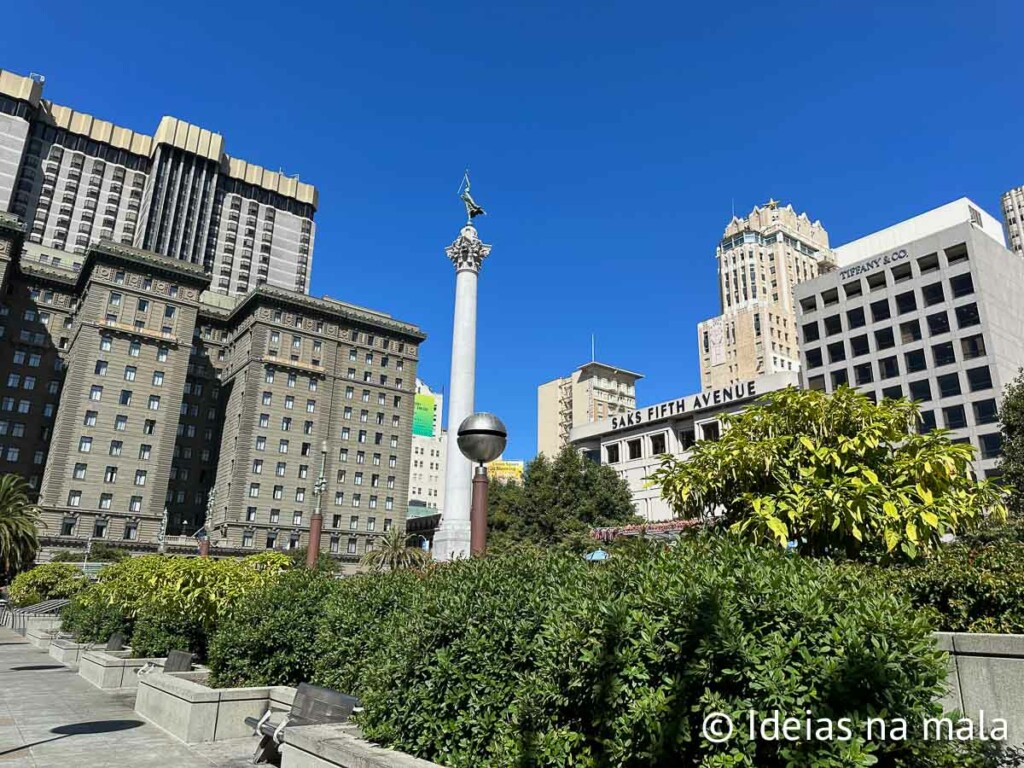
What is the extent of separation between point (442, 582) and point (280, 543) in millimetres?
77007

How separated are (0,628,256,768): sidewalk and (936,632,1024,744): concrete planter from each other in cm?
869

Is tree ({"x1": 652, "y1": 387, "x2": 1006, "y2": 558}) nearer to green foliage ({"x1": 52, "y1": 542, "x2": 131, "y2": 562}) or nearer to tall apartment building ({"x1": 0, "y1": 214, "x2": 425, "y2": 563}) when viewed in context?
green foliage ({"x1": 52, "y1": 542, "x2": 131, "y2": 562})

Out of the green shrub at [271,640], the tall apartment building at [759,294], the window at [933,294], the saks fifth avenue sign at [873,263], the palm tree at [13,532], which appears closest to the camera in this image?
the green shrub at [271,640]

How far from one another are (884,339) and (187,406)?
8278cm

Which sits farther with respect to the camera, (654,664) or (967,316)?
(967,316)

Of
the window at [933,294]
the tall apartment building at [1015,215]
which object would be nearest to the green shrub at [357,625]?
the window at [933,294]

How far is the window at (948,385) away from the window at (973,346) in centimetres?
198

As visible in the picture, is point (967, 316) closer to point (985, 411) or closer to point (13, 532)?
point (985, 411)

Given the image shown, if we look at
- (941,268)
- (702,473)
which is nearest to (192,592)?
(702,473)

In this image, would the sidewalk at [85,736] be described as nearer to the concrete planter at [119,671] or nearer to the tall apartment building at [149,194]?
the concrete planter at [119,671]

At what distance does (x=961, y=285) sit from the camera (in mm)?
58688

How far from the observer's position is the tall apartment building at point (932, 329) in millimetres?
55719

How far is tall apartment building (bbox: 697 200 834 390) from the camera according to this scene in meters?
133

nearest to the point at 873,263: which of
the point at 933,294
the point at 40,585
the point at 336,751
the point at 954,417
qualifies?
the point at 933,294
